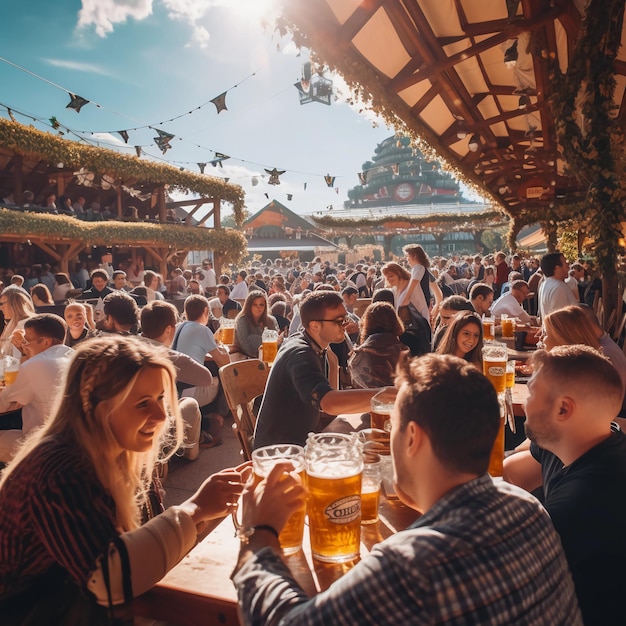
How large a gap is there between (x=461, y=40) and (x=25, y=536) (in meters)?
5.33

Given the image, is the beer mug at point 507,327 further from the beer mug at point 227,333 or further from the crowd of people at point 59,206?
the crowd of people at point 59,206

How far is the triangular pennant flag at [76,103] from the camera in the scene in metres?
11.5

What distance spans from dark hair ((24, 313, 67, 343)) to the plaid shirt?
2.67 m

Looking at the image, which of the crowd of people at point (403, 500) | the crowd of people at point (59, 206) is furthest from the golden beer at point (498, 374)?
the crowd of people at point (59, 206)

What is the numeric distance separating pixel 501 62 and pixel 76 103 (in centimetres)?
975

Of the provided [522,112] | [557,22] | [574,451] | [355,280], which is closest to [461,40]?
[557,22]

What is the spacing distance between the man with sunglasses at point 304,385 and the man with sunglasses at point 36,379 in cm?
134

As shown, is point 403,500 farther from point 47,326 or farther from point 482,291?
point 482,291

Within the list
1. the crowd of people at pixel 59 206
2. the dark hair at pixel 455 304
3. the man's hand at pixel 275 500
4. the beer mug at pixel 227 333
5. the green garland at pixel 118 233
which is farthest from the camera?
the crowd of people at pixel 59 206

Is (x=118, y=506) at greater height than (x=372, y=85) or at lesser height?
lesser

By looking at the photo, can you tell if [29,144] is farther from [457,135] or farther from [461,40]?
[461,40]

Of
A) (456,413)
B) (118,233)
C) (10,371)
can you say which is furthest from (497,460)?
(118,233)

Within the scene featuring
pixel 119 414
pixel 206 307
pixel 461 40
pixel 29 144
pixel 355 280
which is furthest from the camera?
pixel 29 144

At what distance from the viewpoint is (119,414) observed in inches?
52.1
